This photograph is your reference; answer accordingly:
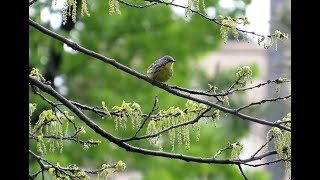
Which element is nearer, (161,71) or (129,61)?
(161,71)

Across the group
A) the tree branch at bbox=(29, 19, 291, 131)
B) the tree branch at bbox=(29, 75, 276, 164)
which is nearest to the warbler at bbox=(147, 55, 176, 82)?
the tree branch at bbox=(29, 19, 291, 131)

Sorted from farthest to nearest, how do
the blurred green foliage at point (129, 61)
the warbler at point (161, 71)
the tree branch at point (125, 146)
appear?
the blurred green foliage at point (129, 61)
the warbler at point (161, 71)
the tree branch at point (125, 146)

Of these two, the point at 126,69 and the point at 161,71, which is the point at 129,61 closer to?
the point at 161,71

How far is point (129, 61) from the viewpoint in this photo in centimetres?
630

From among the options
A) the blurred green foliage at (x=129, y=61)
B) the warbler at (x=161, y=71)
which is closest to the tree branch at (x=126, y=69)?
the warbler at (x=161, y=71)

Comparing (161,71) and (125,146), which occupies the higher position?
(161,71)

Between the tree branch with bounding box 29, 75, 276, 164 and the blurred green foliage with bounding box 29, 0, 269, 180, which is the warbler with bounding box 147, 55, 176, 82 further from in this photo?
the blurred green foliage with bounding box 29, 0, 269, 180

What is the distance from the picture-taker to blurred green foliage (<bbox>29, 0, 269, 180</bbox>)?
5879 mm

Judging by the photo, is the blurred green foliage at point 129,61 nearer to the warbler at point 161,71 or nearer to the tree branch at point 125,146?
the warbler at point 161,71

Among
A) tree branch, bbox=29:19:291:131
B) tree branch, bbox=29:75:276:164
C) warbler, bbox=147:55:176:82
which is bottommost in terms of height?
tree branch, bbox=29:75:276:164

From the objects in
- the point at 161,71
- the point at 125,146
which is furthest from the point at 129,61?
the point at 125,146

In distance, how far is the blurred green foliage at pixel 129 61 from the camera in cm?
588
